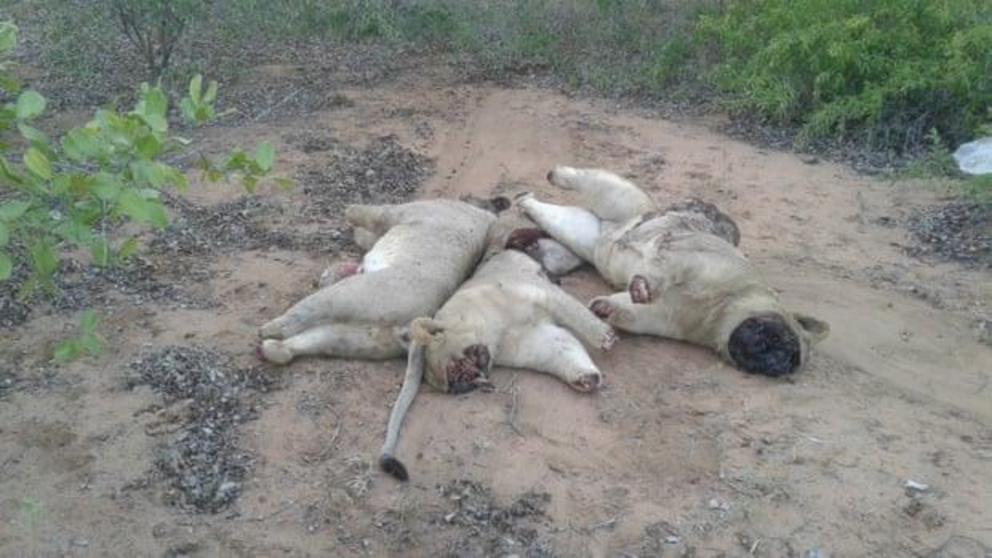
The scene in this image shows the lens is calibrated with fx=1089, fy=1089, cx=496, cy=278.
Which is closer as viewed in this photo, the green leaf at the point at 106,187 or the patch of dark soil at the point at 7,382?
the green leaf at the point at 106,187

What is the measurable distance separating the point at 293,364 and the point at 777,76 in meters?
5.51

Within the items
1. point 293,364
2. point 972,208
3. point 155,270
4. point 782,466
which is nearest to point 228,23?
point 155,270

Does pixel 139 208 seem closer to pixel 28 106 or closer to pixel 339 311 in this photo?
pixel 28 106

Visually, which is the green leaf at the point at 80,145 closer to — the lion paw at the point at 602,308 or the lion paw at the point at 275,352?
the lion paw at the point at 275,352

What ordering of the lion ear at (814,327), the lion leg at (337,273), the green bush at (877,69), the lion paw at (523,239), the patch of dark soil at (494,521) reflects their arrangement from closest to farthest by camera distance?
the patch of dark soil at (494,521) → the lion ear at (814,327) → the lion leg at (337,273) → the lion paw at (523,239) → the green bush at (877,69)

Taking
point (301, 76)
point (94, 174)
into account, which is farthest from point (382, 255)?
point (301, 76)

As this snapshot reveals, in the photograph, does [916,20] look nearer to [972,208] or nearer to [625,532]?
[972,208]

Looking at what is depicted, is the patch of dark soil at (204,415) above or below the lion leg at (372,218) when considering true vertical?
below

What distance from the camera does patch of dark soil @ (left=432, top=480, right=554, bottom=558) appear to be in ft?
13.9

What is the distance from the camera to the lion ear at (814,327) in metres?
5.60

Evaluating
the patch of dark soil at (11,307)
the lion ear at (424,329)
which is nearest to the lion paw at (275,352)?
the lion ear at (424,329)

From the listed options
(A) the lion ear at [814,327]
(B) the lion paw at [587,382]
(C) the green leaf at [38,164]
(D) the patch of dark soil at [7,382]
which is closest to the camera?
(C) the green leaf at [38,164]

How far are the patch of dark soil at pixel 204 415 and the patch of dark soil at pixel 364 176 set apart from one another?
2.06 meters

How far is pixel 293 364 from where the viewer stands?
5.29 m
